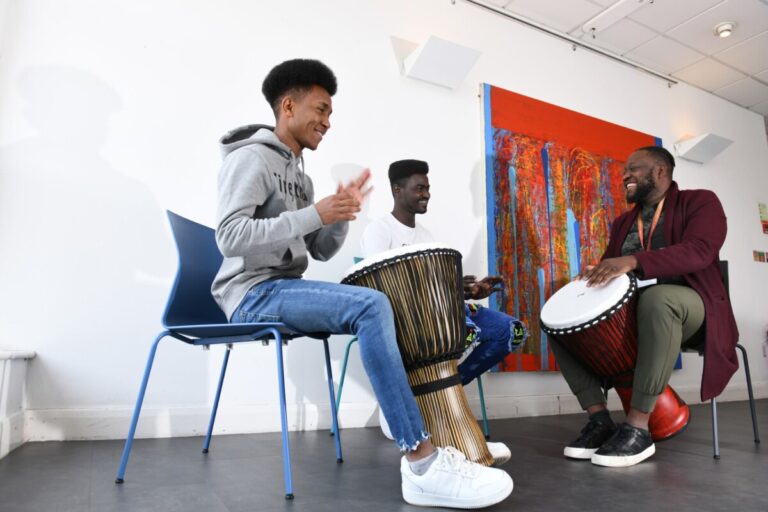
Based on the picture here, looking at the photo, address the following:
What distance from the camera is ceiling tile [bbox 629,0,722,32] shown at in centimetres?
367

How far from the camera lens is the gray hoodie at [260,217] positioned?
53.8 inches

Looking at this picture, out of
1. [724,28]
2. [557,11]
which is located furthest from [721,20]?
[557,11]

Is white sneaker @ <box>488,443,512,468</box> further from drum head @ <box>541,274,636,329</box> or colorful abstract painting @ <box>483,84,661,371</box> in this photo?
colorful abstract painting @ <box>483,84,661,371</box>

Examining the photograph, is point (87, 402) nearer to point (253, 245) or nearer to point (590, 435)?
point (253, 245)

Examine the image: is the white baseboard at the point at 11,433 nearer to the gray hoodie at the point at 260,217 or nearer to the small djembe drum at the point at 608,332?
the gray hoodie at the point at 260,217

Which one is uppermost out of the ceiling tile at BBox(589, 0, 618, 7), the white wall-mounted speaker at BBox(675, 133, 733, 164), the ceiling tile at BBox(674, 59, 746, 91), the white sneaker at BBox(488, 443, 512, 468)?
the ceiling tile at BBox(589, 0, 618, 7)

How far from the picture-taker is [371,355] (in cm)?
128

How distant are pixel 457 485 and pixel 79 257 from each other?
1886 mm

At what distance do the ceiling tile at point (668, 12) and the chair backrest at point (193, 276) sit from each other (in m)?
3.52

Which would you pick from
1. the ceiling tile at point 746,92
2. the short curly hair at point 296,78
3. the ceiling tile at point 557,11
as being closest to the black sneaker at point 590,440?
the short curly hair at point 296,78

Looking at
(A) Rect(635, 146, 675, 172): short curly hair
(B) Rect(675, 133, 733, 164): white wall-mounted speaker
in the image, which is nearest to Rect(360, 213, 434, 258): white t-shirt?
(A) Rect(635, 146, 675, 172): short curly hair

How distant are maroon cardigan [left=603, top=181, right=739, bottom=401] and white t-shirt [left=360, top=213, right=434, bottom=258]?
1.01 metres

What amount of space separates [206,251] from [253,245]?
1.95 feet

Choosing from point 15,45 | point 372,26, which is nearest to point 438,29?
point 372,26
